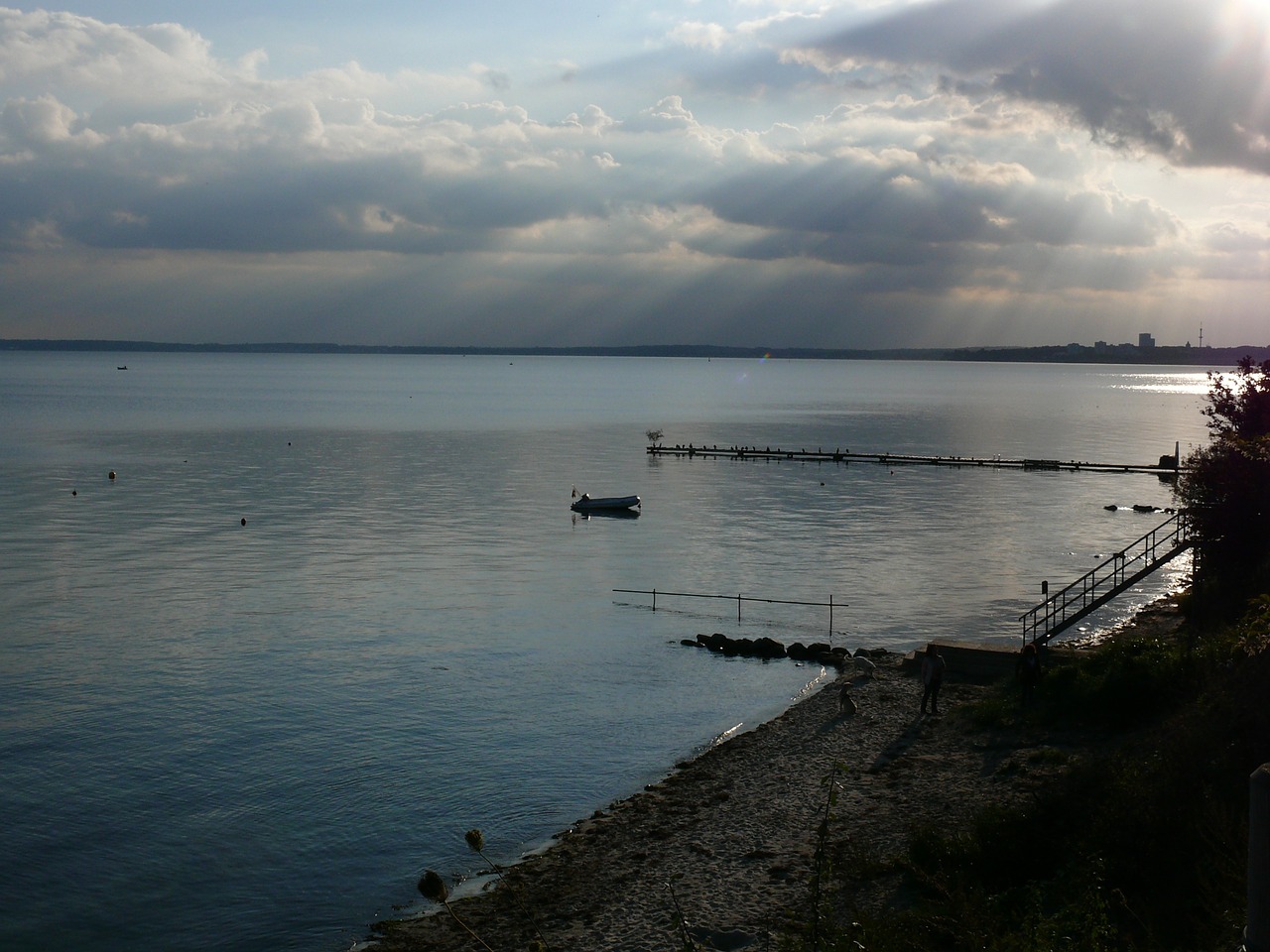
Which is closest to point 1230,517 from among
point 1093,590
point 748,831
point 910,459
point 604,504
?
point 1093,590

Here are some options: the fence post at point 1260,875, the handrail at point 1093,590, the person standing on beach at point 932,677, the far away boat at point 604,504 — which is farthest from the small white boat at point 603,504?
the fence post at point 1260,875

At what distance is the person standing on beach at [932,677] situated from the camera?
3089cm

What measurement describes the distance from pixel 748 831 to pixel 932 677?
941 cm

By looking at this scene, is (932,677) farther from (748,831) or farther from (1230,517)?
(1230,517)

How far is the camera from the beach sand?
19875mm

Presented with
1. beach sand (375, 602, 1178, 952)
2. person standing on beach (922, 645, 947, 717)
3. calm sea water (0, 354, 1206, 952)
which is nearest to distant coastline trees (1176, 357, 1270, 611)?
beach sand (375, 602, 1178, 952)

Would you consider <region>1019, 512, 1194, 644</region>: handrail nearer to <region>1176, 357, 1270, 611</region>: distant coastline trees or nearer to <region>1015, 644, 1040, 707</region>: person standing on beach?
<region>1176, 357, 1270, 611</region>: distant coastline trees

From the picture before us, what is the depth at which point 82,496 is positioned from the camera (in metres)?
82.7

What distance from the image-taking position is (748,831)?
24.0m

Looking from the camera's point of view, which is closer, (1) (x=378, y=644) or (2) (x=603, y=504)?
(1) (x=378, y=644)

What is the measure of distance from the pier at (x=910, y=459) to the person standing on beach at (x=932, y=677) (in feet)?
283

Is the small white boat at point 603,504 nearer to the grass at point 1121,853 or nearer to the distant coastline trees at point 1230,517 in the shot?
the distant coastline trees at point 1230,517

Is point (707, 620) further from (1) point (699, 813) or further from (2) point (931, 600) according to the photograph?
(1) point (699, 813)

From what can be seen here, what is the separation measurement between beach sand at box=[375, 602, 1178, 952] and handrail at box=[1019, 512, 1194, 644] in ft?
17.6
